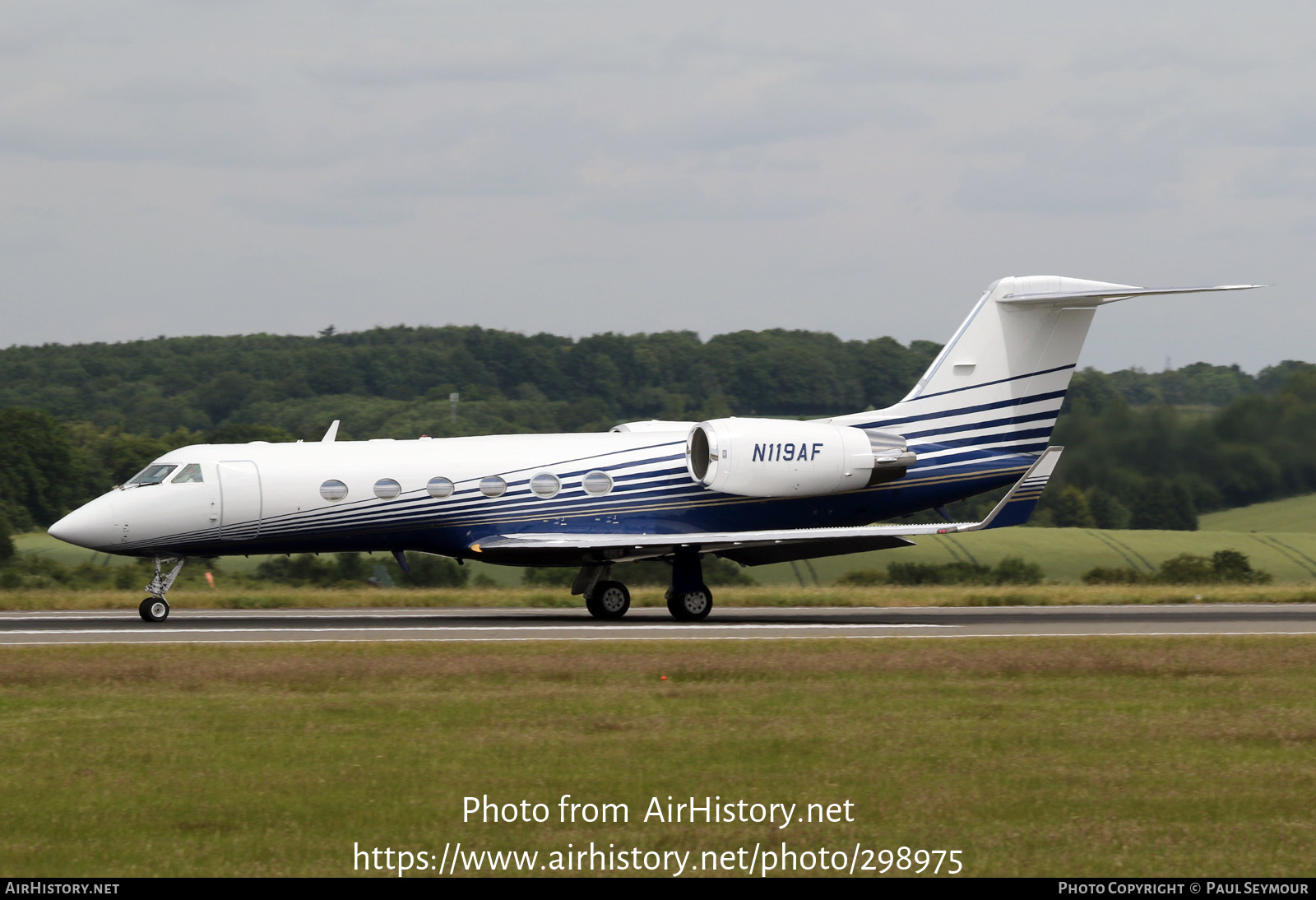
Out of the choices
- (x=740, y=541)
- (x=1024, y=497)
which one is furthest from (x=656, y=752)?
(x=1024, y=497)

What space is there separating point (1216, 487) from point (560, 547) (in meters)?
19.3

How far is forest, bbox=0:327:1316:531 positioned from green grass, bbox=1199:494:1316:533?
12.0 inches

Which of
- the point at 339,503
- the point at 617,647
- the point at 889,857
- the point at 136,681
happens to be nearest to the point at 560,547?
the point at 339,503

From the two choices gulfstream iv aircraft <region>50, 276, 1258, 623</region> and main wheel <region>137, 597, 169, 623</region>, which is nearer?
main wheel <region>137, 597, 169, 623</region>

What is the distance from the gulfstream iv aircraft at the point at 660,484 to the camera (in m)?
23.4

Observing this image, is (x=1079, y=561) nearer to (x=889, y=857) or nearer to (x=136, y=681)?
(x=136, y=681)

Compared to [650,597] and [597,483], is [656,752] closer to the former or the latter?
[597,483]

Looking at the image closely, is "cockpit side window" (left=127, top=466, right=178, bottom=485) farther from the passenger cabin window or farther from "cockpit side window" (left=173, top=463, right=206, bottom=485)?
the passenger cabin window

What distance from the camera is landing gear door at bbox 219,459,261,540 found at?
76.4 ft

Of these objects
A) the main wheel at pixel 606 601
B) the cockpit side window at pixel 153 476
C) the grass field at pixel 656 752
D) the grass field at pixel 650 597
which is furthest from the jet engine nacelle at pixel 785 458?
the cockpit side window at pixel 153 476

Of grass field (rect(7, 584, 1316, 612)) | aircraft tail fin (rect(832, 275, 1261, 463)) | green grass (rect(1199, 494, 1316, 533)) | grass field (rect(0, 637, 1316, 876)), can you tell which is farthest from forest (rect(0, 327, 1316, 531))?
grass field (rect(0, 637, 1316, 876))

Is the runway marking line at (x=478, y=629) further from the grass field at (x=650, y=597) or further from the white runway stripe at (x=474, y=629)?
the grass field at (x=650, y=597)

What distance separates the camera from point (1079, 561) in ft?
117

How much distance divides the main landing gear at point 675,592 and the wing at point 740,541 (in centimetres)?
33
